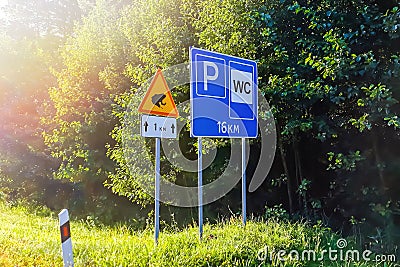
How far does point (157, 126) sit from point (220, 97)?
3.13ft

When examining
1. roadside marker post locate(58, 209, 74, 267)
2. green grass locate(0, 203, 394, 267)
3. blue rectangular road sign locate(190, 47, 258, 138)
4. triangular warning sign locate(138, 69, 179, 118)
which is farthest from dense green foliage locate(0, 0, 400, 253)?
roadside marker post locate(58, 209, 74, 267)

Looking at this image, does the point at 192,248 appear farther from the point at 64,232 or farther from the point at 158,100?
the point at 158,100

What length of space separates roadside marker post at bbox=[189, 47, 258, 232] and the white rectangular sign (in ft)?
1.82

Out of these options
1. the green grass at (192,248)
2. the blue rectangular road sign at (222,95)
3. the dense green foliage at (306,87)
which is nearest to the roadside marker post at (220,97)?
the blue rectangular road sign at (222,95)

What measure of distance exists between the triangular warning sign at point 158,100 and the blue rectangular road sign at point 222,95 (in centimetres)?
48

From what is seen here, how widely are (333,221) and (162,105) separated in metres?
3.80

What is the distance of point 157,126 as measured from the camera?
5590mm

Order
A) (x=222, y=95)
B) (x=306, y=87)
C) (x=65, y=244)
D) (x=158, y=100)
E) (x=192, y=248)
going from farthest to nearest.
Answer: (x=306, y=87)
(x=222, y=95)
(x=158, y=100)
(x=192, y=248)
(x=65, y=244)

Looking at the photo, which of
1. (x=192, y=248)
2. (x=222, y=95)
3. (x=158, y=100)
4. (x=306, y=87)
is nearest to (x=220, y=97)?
(x=222, y=95)

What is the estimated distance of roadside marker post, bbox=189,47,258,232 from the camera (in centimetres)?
530

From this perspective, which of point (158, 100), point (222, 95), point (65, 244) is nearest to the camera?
point (65, 244)

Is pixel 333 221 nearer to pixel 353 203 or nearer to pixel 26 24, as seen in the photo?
pixel 353 203

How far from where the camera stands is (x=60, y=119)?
41.7 ft

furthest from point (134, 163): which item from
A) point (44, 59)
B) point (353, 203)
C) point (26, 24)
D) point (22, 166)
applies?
point (26, 24)
